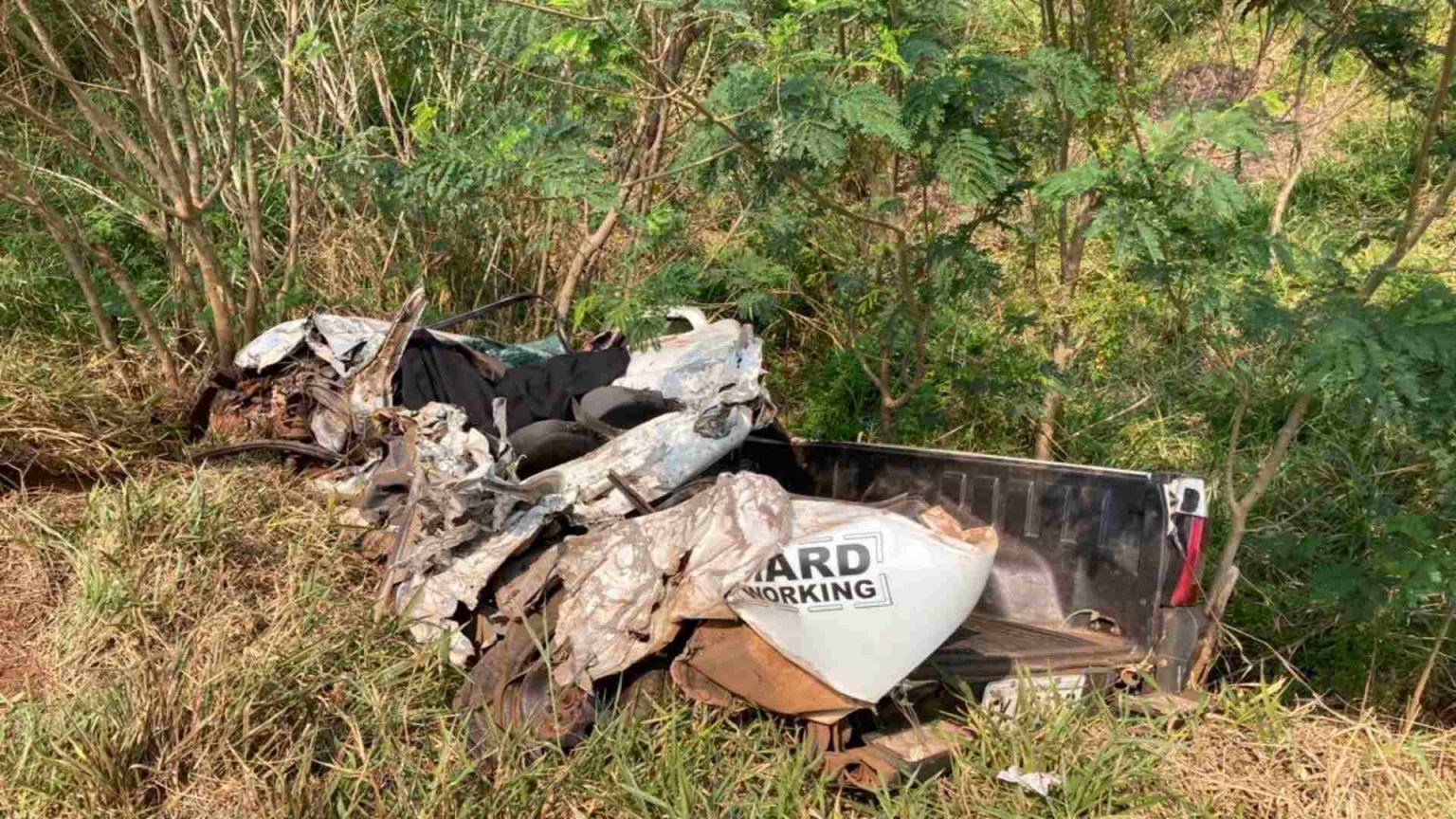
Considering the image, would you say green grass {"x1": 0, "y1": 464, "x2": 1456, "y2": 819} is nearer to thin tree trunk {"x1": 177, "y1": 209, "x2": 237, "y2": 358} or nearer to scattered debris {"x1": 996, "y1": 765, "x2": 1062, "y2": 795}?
scattered debris {"x1": 996, "y1": 765, "x2": 1062, "y2": 795}

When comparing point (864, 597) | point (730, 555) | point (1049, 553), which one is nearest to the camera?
point (864, 597)

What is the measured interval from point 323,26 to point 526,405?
2596 mm

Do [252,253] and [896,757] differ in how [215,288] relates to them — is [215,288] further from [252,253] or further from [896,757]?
[896,757]

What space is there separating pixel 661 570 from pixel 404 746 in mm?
834

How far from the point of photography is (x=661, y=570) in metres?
3.20

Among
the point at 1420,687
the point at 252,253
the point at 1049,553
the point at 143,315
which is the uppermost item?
the point at 252,253

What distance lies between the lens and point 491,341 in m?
5.19

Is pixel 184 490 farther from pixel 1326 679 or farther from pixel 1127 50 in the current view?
pixel 1326 679

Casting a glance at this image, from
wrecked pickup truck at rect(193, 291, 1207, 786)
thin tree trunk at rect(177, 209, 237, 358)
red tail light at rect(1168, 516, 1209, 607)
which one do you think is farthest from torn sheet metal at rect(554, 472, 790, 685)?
thin tree trunk at rect(177, 209, 237, 358)

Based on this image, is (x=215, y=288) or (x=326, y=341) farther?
(x=215, y=288)

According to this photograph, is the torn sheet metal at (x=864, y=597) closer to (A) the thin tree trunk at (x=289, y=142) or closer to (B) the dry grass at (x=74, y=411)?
(B) the dry grass at (x=74, y=411)

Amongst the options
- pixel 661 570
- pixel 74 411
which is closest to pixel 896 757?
pixel 661 570

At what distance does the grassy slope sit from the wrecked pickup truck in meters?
0.11

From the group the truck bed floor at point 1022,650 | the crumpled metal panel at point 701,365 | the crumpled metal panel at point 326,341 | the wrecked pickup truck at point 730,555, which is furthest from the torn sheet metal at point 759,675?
the crumpled metal panel at point 326,341
